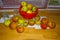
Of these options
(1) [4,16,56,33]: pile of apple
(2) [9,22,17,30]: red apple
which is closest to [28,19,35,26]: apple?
(1) [4,16,56,33]: pile of apple

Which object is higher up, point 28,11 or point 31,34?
point 28,11

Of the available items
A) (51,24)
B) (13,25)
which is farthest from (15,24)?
(51,24)

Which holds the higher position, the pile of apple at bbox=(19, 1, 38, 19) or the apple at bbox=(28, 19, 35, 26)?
the pile of apple at bbox=(19, 1, 38, 19)

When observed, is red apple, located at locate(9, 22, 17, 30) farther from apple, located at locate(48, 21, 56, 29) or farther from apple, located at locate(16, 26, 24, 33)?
apple, located at locate(48, 21, 56, 29)

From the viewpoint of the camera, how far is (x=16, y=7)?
1172 millimetres

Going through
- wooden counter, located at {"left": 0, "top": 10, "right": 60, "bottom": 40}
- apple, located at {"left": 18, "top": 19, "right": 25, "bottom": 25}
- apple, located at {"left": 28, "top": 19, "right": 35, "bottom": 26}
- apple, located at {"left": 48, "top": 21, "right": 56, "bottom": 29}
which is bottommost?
wooden counter, located at {"left": 0, "top": 10, "right": 60, "bottom": 40}

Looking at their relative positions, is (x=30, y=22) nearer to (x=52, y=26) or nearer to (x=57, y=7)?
(x=52, y=26)

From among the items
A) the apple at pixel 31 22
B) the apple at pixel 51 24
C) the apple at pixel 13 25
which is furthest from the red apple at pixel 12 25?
the apple at pixel 51 24

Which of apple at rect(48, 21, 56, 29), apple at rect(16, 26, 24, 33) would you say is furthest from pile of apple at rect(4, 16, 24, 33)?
apple at rect(48, 21, 56, 29)

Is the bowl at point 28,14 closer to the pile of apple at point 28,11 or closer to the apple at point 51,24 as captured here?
the pile of apple at point 28,11

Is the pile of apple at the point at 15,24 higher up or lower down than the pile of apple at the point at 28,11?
lower down

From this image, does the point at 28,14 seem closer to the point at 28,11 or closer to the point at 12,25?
the point at 28,11

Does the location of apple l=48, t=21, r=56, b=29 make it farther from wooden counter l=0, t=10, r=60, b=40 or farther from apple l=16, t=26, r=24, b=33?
apple l=16, t=26, r=24, b=33

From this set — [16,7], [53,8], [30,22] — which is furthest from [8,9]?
[53,8]
